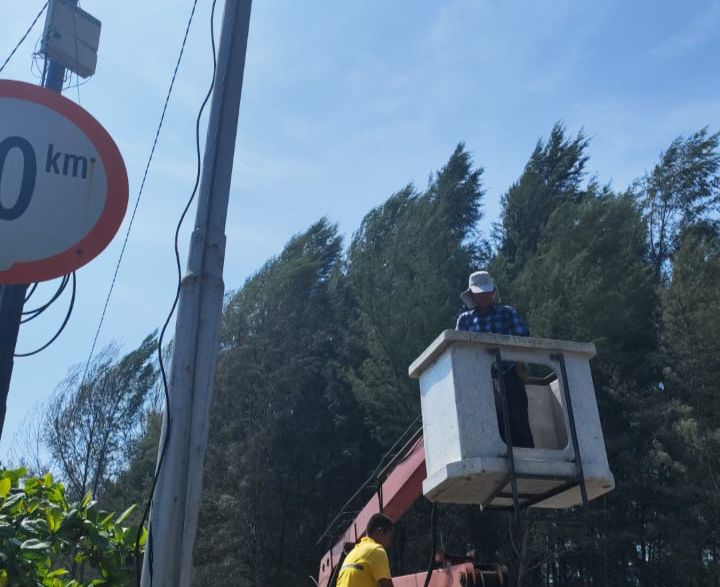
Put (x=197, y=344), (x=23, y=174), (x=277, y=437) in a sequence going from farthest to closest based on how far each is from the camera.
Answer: (x=277, y=437), (x=23, y=174), (x=197, y=344)

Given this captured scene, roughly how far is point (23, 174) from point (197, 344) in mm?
1050

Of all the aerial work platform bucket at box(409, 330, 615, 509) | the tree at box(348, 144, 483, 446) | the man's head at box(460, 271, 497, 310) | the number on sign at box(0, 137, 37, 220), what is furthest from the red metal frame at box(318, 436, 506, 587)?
the tree at box(348, 144, 483, 446)

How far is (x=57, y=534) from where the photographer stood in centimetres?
339

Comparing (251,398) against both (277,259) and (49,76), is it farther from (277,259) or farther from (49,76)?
(49,76)

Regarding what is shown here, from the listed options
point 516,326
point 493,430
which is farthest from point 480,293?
point 493,430

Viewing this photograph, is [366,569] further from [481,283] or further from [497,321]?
[481,283]

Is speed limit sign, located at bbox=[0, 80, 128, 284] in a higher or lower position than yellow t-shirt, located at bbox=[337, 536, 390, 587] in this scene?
higher

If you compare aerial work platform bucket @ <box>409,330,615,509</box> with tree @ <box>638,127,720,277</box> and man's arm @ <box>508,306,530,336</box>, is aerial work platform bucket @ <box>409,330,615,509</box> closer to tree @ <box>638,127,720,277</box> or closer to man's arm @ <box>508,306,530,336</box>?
man's arm @ <box>508,306,530,336</box>

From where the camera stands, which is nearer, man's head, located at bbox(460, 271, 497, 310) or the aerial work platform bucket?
the aerial work platform bucket

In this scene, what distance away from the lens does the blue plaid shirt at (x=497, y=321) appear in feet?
18.0

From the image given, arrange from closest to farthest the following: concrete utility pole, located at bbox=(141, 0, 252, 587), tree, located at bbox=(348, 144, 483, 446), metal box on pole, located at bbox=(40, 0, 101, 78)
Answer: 1. concrete utility pole, located at bbox=(141, 0, 252, 587)
2. metal box on pole, located at bbox=(40, 0, 101, 78)
3. tree, located at bbox=(348, 144, 483, 446)

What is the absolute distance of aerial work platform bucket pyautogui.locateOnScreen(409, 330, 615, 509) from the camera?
4.09m

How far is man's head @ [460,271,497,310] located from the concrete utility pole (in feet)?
8.91

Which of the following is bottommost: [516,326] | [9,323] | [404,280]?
[9,323]
